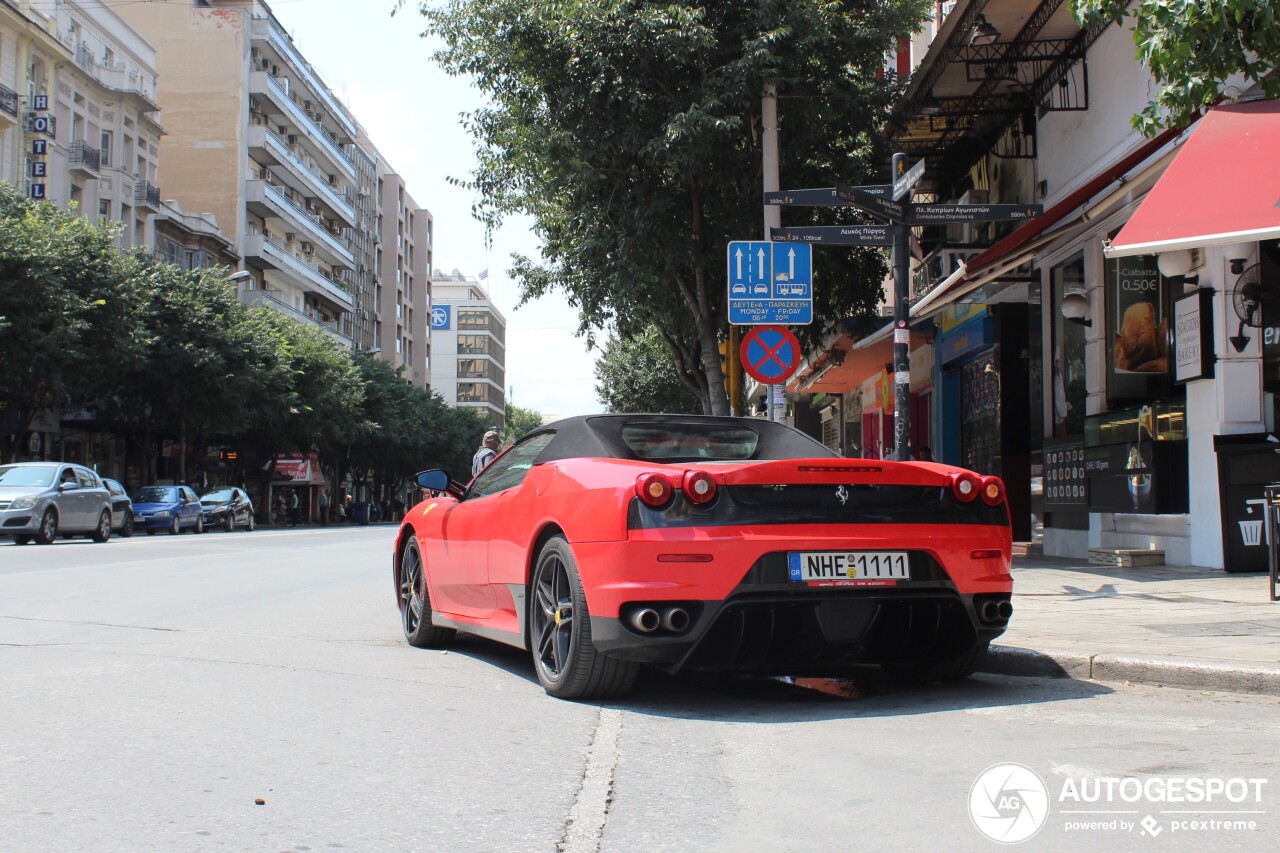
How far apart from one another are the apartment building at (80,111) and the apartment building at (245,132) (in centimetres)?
917

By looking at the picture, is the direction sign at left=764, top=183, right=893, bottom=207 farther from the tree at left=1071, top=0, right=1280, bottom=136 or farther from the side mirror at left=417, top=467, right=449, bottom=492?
the side mirror at left=417, top=467, right=449, bottom=492

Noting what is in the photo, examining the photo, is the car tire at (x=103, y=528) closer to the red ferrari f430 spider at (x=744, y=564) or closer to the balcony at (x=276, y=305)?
the red ferrari f430 spider at (x=744, y=564)

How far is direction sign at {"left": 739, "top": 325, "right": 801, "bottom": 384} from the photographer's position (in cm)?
1331

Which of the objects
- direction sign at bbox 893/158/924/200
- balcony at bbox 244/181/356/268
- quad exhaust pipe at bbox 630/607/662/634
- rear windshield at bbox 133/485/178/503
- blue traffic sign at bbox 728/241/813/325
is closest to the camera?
quad exhaust pipe at bbox 630/607/662/634

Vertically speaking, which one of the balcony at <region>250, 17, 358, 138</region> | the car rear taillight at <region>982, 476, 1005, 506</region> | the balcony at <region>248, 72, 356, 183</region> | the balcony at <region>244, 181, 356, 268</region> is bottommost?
the car rear taillight at <region>982, 476, 1005, 506</region>

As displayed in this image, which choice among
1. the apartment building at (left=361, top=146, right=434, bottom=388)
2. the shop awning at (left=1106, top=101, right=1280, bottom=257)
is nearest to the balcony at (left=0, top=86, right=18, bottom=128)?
the shop awning at (left=1106, top=101, right=1280, bottom=257)

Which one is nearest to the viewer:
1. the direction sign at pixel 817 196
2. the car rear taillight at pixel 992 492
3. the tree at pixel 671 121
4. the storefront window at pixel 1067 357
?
the car rear taillight at pixel 992 492

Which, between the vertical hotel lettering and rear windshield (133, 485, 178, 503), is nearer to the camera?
rear windshield (133, 485, 178, 503)

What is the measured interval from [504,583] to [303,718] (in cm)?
144

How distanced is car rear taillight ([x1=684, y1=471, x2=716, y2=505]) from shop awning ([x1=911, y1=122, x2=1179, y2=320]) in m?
7.41

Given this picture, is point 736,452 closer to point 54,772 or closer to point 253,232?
point 54,772

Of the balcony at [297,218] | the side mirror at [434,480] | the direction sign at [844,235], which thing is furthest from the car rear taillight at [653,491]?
the balcony at [297,218]

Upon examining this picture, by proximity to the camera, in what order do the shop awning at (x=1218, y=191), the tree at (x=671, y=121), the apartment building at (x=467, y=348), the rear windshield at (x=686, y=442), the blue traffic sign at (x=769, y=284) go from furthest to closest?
the apartment building at (x=467, y=348)
the tree at (x=671, y=121)
the blue traffic sign at (x=769, y=284)
the shop awning at (x=1218, y=191)
the rear windshield at (x=686, y=442)

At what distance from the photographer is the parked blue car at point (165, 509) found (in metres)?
37.7
